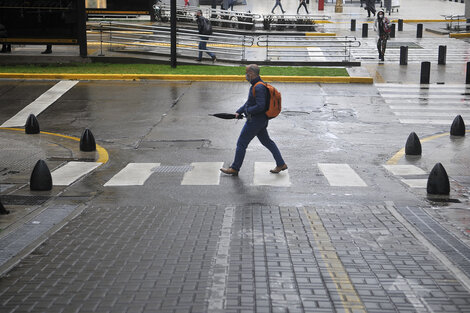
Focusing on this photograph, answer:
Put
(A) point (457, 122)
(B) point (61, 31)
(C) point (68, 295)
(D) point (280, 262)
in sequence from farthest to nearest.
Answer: (B) point (61, 31) < (A) point (457, 122) < (D) point (280, 262) < (C) point (68, 295)

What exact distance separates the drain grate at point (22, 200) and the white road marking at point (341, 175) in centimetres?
460

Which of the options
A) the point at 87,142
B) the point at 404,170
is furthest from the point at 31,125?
the point at 404,170

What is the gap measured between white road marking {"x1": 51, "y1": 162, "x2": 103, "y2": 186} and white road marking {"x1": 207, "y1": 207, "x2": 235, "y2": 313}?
3.62 meters

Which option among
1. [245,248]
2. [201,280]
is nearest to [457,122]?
[245,248]

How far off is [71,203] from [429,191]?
543 cm

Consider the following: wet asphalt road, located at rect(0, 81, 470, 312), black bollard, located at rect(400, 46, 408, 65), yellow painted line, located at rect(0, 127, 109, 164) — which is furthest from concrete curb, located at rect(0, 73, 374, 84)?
yellow painted line, located at rect(0, 127, 109, 164)

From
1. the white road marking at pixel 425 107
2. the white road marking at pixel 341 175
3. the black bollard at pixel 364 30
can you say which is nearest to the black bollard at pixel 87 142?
the white road marking at pixel 341 175

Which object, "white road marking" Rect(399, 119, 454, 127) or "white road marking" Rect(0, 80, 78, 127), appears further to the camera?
"white road marking" Rect(0, 80, 78, 127)

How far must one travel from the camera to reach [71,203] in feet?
34.6

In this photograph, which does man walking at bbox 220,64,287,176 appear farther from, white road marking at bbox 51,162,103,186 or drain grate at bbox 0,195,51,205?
drain grate at bbox 0,195,51,205

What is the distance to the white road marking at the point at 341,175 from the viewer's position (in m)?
11.7

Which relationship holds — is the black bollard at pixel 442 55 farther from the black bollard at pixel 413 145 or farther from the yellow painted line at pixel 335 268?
the yellow painted line at pixel 335 268

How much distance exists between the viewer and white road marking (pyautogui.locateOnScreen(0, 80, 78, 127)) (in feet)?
56.5

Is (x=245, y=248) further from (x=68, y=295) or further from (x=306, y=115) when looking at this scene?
(x=306, y=115)
